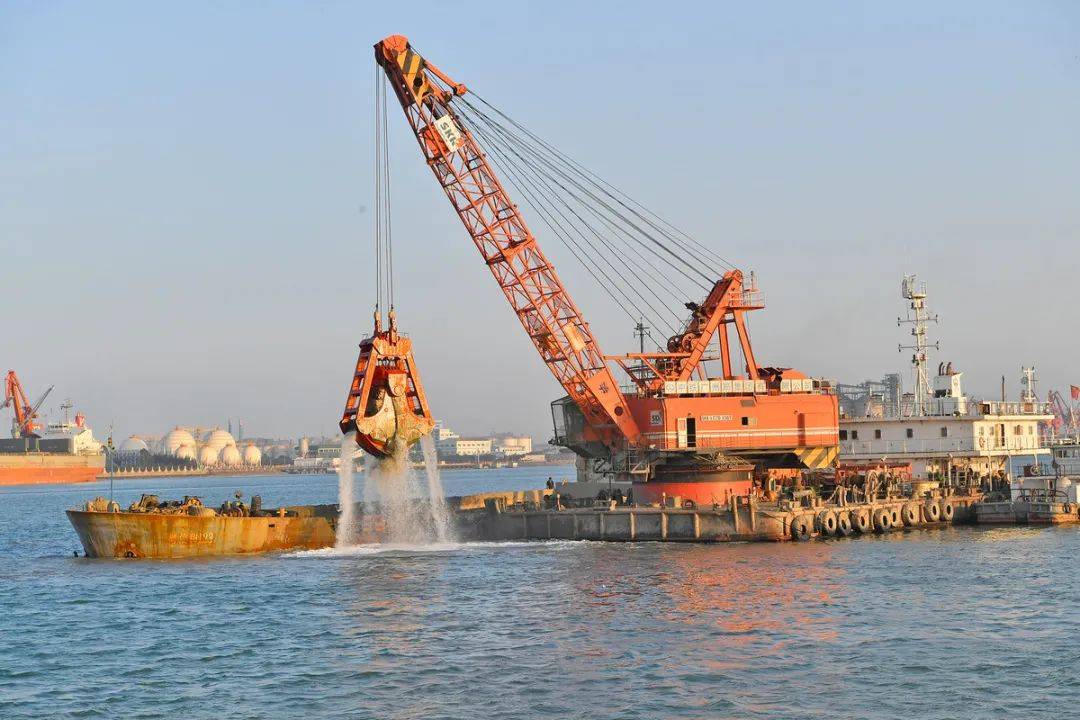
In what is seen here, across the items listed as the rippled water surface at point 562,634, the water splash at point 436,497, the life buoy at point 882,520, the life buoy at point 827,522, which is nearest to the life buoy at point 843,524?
the life buoy at point 827,522

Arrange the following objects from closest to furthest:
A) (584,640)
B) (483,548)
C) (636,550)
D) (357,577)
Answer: (584,640)
(357,577)
(636,550)
(483,548)

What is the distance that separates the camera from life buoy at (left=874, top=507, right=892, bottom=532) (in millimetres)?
68500

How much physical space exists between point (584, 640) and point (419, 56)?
3832 cm

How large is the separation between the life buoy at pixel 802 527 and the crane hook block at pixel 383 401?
1897 cm

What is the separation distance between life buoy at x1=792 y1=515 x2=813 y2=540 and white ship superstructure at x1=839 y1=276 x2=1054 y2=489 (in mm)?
14083

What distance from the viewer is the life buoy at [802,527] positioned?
6341 centimetres

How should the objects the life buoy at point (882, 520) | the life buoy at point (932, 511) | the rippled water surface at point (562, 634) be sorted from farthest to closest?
the life buoy at point (932, 511) < the life buoy at point (882, 520) < the rippled water surface at point (562, 634)

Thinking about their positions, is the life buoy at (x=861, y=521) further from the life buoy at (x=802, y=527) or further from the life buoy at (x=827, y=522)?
the life buoy at (x=802, y=527)

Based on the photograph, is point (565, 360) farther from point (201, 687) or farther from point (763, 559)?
point (201, 687)

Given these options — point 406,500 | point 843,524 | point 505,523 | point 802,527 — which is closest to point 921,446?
point 843,524

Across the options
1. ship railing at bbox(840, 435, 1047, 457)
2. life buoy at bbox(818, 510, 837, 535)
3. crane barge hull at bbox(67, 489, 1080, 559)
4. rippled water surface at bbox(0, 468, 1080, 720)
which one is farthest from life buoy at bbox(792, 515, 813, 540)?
ship railing at bbox(840, 435, 1047, 457)

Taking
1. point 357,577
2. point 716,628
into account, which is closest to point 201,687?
point 716,628

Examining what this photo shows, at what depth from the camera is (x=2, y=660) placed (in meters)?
38.8

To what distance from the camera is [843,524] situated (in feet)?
218
